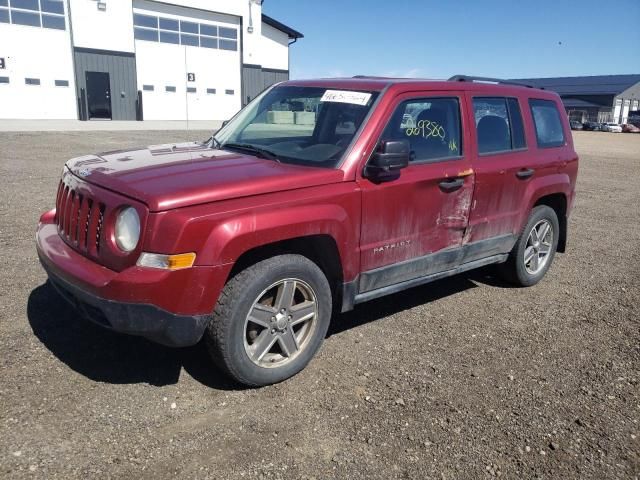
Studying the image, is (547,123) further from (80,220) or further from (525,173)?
(80,220)

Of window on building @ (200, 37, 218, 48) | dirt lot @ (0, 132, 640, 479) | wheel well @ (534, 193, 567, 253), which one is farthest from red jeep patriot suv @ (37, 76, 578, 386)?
window on building @ (200, 37, 218, 48)

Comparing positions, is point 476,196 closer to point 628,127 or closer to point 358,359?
point 358,359

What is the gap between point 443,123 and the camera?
167 inches

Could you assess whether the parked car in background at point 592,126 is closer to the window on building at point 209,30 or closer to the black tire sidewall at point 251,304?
the window on building at point 209,30

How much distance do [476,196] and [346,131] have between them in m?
1.30

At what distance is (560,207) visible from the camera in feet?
18.6

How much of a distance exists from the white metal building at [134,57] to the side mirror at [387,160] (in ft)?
101

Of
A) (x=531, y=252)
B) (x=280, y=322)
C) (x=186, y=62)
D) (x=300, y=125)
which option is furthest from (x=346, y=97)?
(x=186, y=62)

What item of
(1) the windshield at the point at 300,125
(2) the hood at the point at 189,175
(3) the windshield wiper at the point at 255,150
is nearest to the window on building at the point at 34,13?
(1) the windshield at the point at 300,125

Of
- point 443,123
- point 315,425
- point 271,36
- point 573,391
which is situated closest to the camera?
point 315,425

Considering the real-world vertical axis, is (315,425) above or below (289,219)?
below

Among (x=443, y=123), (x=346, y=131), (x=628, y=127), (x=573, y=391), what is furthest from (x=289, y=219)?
(x=628, y=127)

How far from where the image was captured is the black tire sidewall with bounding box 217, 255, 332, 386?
10.2 ft

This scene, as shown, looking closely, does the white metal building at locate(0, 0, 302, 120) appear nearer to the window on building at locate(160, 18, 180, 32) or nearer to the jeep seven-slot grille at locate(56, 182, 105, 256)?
the window on building at locate(160, 18, 180, 32)
